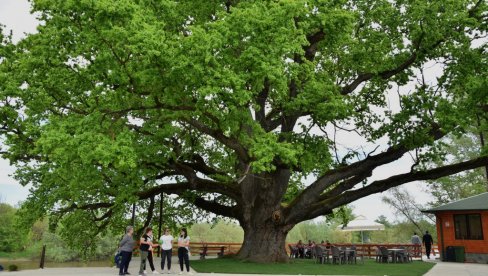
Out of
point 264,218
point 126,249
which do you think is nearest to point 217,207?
point 264,218

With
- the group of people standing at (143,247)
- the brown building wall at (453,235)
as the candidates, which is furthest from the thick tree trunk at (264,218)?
the brown building wall at (453,235)

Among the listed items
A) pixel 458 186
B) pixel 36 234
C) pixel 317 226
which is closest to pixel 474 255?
pixel 458 186

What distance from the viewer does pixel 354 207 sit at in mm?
75250

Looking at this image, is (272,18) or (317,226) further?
(317,226)

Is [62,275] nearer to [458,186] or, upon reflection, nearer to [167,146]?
[167,146]

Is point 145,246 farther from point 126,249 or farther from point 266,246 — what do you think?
point 266,246

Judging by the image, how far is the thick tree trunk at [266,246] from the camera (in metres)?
19.7

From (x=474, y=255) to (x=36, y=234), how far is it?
4698 cm

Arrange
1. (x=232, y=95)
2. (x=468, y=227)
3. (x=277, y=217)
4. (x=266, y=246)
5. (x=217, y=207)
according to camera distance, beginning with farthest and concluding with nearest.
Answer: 1. (x=468, y=227)
2. (x=217, y=207)
3. (x=277, y=217)
4. (x=266, y=246)
5. (x=232, y=95)

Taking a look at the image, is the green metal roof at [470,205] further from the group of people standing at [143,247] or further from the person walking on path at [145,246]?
the person walking on path at [145,246]

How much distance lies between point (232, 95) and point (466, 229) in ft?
62.1

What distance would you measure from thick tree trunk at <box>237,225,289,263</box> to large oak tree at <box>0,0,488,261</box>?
7cm

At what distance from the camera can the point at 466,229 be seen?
25391mm

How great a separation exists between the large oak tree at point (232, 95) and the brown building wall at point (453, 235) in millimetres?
7312
